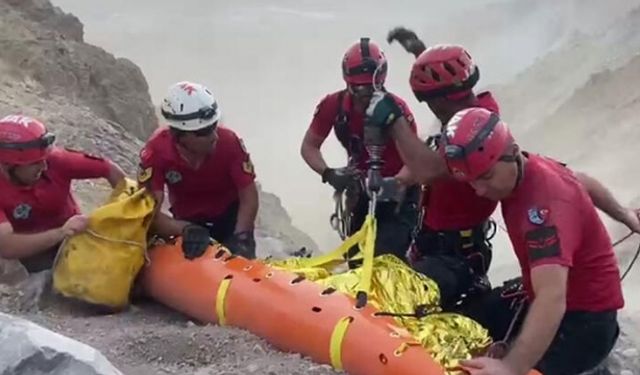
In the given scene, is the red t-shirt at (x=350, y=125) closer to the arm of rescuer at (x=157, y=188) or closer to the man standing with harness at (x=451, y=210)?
the man standing with harness at (x=451, y=210)

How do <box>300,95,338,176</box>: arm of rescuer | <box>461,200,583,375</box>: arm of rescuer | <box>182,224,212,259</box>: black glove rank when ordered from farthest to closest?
<box>300,95,338,176</box>: arm of rescuer → <box>182,224,212,259</box>: black glove → <box>461,200,583,375</box>: arm of rescuer

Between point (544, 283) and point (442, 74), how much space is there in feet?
4.96

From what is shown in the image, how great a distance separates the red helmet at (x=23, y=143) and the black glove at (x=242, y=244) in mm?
1152

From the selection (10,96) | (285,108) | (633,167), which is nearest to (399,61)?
(285,108)

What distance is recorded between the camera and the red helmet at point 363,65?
22.5 feet

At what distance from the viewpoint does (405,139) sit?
18.6 ft

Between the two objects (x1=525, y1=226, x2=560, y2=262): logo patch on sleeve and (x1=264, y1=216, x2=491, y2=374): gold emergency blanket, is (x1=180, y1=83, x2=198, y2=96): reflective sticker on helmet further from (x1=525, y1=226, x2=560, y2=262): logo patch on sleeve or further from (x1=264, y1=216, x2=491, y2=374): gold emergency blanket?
(x1=525, y1=226, x2=560, y2=262): logo patch on sleeve

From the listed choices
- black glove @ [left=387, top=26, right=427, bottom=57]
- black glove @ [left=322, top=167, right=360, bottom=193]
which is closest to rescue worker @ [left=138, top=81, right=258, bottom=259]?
black glove @ [left=322, top=167, right=360, bottom=193]

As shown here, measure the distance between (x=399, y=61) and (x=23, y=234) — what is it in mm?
31093

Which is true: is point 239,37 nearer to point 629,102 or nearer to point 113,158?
point 629,102

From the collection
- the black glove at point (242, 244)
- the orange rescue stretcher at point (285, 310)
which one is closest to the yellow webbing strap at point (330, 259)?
the orange rescue stretcher at point (285, 310)

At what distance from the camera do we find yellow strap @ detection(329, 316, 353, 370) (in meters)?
5.20

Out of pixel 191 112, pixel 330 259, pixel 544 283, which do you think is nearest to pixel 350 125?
pixel 191 112

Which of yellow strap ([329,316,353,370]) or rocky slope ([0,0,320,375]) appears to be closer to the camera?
yellow strap ([329,316,353,370])
